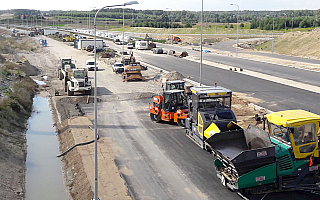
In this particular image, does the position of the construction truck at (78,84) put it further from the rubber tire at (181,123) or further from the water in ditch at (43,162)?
the rubber tire at (181,123)

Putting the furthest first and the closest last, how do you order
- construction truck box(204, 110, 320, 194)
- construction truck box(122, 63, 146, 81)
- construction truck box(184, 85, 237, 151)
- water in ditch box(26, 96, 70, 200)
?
construction truck box(122, 63, 146, 81) < construction truck box(184, 85, 237, 151) < water in ditch box(26, 96, 70, 200) < construction truck box(204, 110, 320, 194)

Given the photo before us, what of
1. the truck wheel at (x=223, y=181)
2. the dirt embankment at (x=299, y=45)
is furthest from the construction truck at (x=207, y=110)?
the dirt embankment at (x=299, y=45)

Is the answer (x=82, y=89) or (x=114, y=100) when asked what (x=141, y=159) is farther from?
(x=82, y=89)

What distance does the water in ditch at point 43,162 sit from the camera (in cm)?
1802

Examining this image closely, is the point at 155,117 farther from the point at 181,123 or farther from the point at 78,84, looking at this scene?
the point at 78,84

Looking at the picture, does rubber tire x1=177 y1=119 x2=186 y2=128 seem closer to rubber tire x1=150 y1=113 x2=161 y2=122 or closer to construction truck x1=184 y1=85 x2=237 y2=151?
rubber tire x1=150 y1=113 x2=161 y2=122

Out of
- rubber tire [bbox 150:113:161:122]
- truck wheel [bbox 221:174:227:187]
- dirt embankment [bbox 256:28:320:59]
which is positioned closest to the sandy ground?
truck wheel [bbox 221:174:227:187]

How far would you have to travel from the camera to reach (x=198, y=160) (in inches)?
752

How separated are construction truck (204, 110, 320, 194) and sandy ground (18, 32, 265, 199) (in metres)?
4.52

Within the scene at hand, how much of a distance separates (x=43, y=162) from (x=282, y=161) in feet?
43.6

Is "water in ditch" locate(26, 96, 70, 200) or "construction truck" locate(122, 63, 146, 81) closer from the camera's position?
"water in ditch" locate(26, 96, 70, 200)

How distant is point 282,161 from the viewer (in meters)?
14.5

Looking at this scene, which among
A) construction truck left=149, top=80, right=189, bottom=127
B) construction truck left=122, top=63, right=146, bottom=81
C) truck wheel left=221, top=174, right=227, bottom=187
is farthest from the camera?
construction truck left=122, top=63, right=146, bottom=81

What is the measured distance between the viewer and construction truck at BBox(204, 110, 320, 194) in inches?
551
